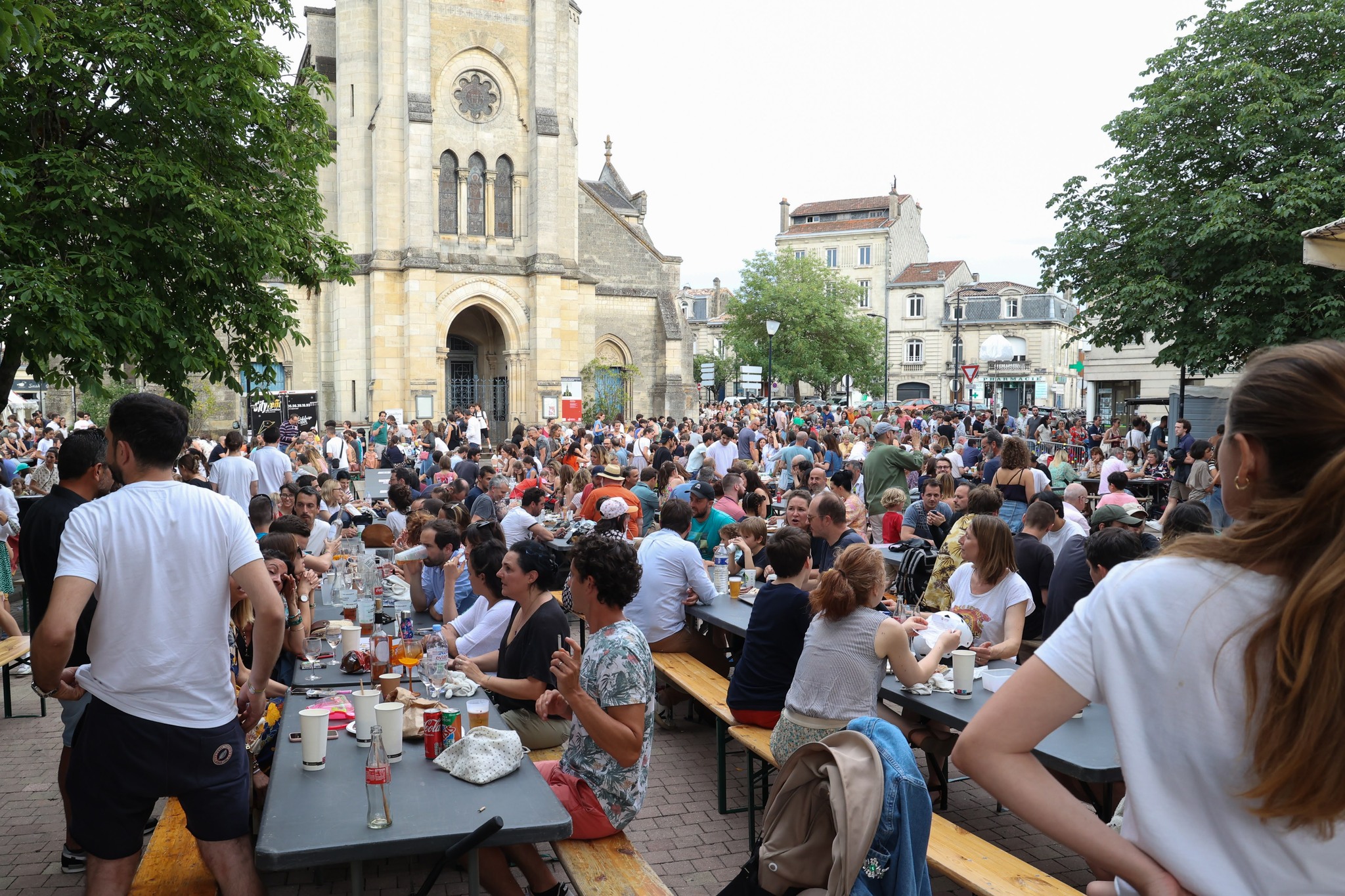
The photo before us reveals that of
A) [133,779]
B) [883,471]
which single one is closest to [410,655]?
[133,779]

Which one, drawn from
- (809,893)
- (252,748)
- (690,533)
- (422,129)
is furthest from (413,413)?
(809,893)

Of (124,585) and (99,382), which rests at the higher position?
(99,382)

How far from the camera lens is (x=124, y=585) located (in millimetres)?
3162

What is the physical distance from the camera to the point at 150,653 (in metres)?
3.17

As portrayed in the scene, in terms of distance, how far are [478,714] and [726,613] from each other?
118 inches

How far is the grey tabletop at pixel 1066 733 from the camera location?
375 cm

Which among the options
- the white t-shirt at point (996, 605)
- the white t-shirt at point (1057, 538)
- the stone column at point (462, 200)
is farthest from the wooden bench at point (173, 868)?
the stone column at point (462, 200)

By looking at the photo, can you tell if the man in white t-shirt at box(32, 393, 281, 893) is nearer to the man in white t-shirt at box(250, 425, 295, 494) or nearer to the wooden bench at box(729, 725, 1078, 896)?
the wooden bench at box(729, 725, 1078, 896)

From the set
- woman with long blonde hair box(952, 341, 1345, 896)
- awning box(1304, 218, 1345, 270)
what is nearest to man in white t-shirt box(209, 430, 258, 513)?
awning box(1304, 218, 1345, 270)

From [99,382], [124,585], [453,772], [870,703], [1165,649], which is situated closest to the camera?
[1165,649]

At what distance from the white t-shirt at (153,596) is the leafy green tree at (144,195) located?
4.66 metres

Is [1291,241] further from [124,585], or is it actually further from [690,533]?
[124,585]

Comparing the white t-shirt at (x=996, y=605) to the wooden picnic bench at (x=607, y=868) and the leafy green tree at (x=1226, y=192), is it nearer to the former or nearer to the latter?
the wooden picnic bench at (x=607, y=868)

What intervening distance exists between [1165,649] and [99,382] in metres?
8.18
